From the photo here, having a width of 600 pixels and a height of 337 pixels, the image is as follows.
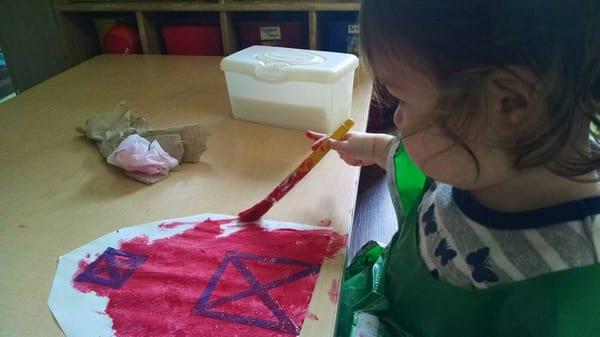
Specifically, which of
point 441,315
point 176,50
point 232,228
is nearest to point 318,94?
point 232,228

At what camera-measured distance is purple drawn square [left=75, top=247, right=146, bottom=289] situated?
1.52 ft

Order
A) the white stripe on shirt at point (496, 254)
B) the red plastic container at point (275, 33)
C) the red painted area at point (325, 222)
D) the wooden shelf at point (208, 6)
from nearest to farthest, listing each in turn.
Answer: the white stripe on shirt at point (496, 254) → the red painted area at point (325, 222) → the wooden shelf at point (208, 6) → the red plastic container at point (275, 33)

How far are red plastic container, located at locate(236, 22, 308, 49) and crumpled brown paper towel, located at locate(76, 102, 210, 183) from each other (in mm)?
614

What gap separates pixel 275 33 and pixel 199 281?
970 mm

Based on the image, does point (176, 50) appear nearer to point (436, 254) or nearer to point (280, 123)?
point (280, 123)

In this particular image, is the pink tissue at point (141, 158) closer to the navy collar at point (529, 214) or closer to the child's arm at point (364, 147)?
the child's arm at point (364, 147)

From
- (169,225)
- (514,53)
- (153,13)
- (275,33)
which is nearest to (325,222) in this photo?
(169,225)

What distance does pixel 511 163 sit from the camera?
1.22 feet

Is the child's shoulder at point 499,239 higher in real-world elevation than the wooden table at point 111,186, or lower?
higher

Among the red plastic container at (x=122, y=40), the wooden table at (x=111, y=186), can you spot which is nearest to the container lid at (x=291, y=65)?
the wooden table at (x=111, y=186)

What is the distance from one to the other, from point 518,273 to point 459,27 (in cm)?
24

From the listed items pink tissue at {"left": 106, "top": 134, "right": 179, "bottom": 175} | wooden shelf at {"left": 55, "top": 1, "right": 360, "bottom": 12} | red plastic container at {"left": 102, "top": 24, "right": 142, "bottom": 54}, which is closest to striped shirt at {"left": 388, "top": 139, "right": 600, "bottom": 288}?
pink tissue at {"left": 106, "top": 134, "right": 179, "bottom": 175}

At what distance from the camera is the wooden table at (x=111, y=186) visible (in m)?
0.46

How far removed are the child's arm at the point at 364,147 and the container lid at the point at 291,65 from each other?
14 centimetres
